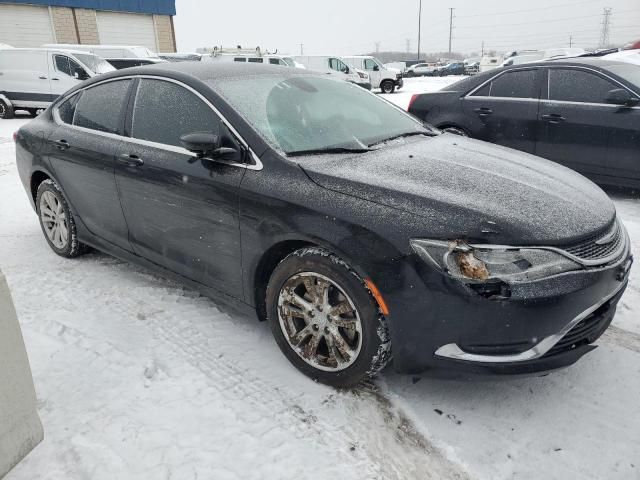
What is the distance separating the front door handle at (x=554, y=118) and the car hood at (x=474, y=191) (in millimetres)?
2904

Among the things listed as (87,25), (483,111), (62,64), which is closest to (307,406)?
(483,111)

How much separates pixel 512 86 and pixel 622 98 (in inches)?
48.9

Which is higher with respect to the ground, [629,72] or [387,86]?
[629,72]

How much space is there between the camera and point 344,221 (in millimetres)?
2227

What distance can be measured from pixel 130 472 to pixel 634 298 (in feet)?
10.5

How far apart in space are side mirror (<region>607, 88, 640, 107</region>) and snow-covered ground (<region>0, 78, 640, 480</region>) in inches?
109

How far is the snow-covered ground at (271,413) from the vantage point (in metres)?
2.05

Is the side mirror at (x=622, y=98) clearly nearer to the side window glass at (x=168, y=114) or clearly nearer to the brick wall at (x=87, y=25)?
the side window glass at (x=168, y=114)

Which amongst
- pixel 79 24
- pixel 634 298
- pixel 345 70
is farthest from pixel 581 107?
pixel 79 24

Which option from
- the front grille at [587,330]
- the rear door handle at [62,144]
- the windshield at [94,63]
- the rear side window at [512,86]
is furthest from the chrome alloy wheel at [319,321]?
the windshield at [94,63]

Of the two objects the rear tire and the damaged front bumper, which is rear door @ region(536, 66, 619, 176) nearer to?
the damaged front bumper

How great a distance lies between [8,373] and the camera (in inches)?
69.1

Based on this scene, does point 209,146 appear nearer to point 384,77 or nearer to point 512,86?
point 512,86

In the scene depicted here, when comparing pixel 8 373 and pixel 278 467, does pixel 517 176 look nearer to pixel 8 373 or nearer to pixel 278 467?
pixel 278 467
